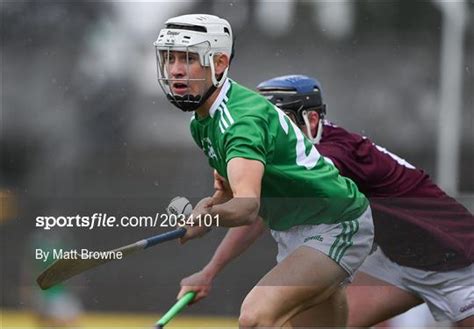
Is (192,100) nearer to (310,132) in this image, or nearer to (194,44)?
(194,44)

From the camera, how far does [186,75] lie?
13.0 ft

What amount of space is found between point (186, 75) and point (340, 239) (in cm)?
70

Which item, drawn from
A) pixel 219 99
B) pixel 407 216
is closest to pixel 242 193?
pixel 219 99

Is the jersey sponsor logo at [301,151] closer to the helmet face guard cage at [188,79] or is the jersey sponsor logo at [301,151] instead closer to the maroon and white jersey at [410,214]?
the helmet face guard cage at [188,79]

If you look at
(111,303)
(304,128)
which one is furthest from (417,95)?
(111,303)

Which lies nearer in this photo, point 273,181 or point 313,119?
point 273,181

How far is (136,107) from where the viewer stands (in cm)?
517

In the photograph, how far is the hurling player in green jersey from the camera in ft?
12.5

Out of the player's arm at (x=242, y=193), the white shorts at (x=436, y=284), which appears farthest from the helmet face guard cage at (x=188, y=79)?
the white shorts at (x=436, y=284)

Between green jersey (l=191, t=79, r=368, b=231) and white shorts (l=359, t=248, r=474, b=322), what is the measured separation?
19.1 inches

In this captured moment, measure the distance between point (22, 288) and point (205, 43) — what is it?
1477mm

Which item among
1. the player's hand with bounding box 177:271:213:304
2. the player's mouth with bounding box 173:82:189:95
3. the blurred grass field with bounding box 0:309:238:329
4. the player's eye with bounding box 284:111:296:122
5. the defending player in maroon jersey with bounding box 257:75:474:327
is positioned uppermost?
the player's mouth with bounding box 173:82:189:95

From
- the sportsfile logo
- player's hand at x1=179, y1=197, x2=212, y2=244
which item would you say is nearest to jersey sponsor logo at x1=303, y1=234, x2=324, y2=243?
player's hand at x1=179, y1=197, x2=212, y2=244

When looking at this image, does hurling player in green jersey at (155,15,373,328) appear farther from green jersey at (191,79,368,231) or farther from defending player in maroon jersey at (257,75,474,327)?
defending player in maroon jersey at (257,75,474,327)
